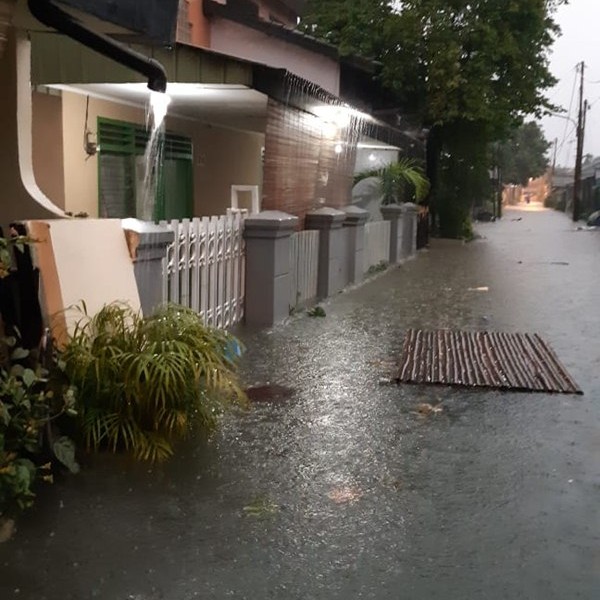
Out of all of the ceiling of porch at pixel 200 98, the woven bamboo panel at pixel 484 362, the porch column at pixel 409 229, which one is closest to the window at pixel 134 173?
the ceiling of porch at pixel 200 98

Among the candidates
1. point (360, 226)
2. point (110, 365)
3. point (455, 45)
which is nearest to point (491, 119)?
point (455, 45)

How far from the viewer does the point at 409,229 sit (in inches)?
750

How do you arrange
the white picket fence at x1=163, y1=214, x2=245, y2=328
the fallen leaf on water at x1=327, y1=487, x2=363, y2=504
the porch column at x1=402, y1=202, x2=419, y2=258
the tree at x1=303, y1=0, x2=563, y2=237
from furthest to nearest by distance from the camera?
the tree at x1=303, y1=0, x2=563, y2=237, the porch column at x1=402, y1=202, x2=419, y2=258, the white picket fence at x1=163, y1=214, x2=245, y2=328, the fallen leaf on water at x1=327, y1=487, x2=363, y2=504

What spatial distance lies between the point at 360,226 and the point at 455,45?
29.3 ft

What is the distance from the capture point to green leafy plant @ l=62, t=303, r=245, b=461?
460 centimetres

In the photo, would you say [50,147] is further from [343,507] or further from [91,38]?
[343,507]

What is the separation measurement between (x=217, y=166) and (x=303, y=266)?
228 inches

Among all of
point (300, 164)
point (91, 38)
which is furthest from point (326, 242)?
point (91, 38)

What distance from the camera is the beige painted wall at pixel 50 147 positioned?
1036 centimetres

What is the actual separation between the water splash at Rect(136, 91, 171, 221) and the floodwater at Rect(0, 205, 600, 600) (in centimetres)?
637

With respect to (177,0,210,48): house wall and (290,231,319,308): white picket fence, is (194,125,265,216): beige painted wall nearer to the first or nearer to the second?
(177,0,210,48): house wall

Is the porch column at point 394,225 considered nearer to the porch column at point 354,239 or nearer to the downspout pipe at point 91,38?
the porch column at point 354,239

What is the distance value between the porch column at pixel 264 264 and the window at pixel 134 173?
3.60 metres

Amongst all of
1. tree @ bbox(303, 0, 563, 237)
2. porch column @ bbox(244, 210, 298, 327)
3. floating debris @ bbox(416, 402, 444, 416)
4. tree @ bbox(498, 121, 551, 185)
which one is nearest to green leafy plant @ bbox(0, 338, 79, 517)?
floating debris @ bbox(416, 402, 444, 416)
